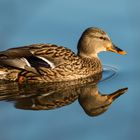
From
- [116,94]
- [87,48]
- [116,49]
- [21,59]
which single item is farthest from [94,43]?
[116,94]

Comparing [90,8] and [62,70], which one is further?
[90,8]

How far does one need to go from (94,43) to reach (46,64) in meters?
1.23

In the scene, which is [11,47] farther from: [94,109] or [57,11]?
[94,109]

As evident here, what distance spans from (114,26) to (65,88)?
7.17 ft

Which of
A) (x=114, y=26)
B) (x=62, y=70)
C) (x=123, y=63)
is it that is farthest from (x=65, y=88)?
(x=114, y=26)

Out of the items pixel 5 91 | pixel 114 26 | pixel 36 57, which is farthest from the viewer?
pixel 114 26

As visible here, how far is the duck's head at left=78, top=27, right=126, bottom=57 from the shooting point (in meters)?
10.2

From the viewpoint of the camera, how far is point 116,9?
11.2 meters

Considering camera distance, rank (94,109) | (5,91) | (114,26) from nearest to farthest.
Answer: (94,109)
(5,91)
(114,26)

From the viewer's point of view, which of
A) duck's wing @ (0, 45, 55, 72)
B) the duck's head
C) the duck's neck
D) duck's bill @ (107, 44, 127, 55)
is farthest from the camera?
the duck's neck

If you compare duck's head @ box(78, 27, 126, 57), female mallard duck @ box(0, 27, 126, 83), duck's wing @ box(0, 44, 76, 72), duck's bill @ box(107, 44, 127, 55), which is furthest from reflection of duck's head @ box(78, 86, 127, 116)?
duck's head @ box(78, 27, 126, 57)

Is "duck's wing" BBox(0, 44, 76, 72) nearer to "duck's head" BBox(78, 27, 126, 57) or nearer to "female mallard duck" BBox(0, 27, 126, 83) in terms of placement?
"female mallard duck" BBox(0, 27, 126, 83)

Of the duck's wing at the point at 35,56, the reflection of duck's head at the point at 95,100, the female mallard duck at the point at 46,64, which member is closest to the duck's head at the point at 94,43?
the female mallard duck at the point at 46,64

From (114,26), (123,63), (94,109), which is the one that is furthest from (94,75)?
(94,109)
